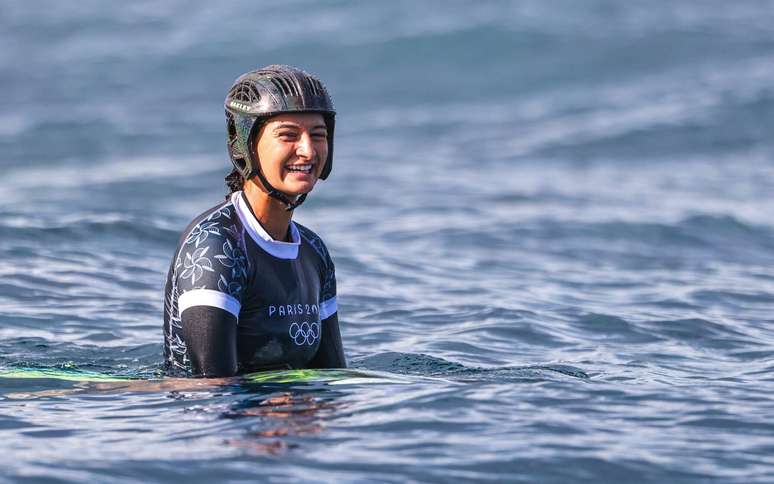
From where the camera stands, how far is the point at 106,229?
45.4 ft

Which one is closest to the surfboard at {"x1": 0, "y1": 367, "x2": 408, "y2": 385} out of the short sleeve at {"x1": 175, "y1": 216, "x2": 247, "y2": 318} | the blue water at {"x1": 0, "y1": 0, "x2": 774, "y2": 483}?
the blue water at {"x1": 0, "y1": 0, "x2": 774, "y2": 483}

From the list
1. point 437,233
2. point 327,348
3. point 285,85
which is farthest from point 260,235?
point 437,233

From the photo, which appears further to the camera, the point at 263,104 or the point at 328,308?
the point at 328,308

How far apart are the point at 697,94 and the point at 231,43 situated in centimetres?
1119

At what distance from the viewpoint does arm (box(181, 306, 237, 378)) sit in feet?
20.9

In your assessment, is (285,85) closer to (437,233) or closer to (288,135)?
(288,135)

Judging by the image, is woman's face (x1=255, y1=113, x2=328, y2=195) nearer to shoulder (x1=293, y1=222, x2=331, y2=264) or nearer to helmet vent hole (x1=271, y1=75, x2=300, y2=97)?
helmet vent hole (x1=271, y1=75, x2=300, y2=97)

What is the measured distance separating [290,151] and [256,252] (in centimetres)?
53

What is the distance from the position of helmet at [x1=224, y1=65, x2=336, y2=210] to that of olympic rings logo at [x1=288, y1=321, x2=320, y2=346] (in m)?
0.62

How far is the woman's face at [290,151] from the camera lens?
21.7ft

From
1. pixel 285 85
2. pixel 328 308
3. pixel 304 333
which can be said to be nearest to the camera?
pixel 285 85

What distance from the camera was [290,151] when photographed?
21.7 ft

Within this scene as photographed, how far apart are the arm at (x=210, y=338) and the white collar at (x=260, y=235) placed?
1.59 ft

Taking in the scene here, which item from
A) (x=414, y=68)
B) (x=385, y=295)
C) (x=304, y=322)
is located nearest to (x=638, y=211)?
(x=385, y=295)
